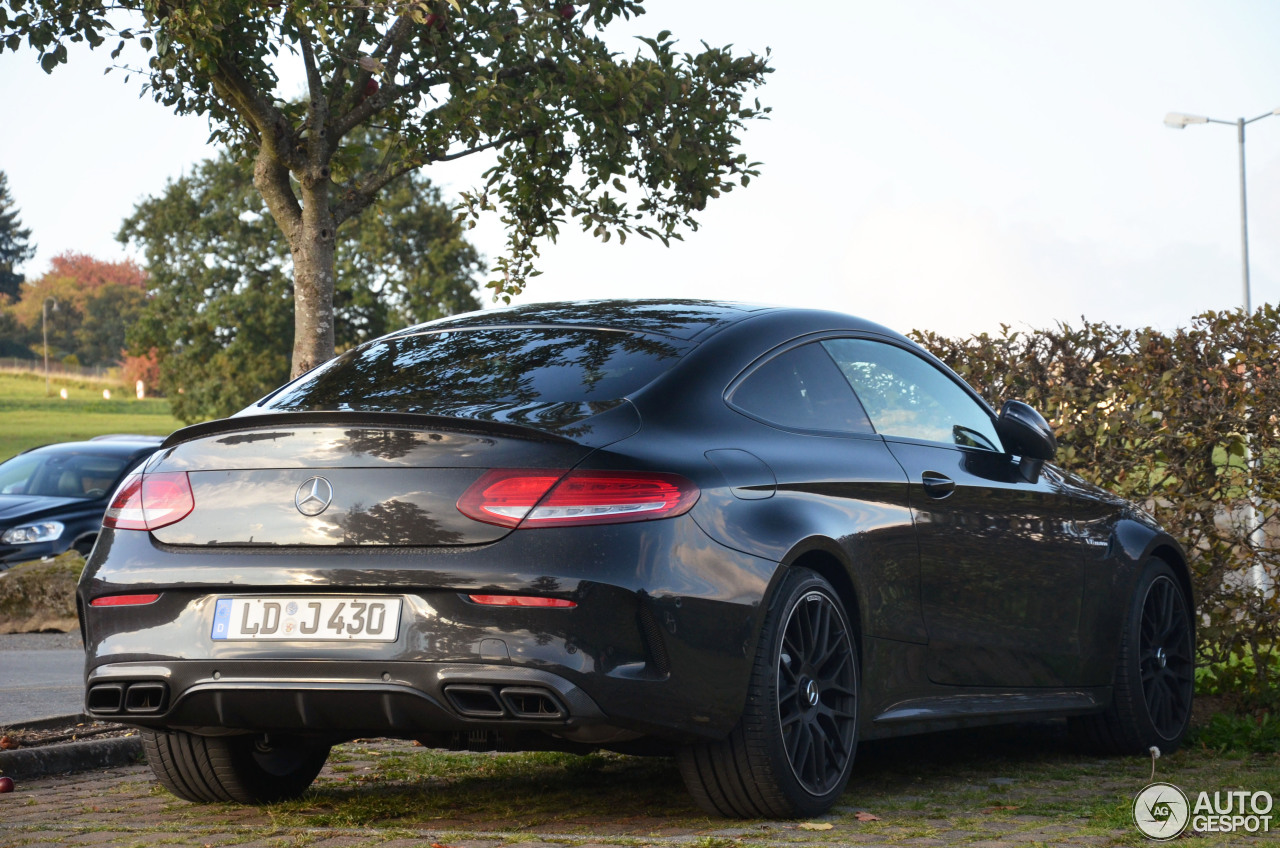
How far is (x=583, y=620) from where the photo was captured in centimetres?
394

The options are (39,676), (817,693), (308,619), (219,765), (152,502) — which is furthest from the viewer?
(39,676)

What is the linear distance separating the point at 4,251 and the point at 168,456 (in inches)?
5197

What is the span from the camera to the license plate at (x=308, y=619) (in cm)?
402

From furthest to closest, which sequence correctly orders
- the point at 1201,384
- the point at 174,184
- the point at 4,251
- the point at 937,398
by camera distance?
the point at 4,251 → the point at 174,184 → the point at 1201,384 → the point at 937,398

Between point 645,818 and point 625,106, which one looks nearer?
point 645,818

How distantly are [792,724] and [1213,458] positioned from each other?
3.55 meters

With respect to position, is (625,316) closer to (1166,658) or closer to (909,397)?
(909,397)

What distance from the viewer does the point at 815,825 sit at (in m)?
4.45

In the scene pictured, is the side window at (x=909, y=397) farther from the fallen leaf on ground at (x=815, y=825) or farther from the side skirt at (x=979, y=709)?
the fallen leaf on ground at (x=815, y=825)

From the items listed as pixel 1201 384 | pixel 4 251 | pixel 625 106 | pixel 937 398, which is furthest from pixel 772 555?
pixel 4 251

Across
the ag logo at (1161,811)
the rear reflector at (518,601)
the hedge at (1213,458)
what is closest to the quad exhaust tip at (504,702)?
the rear reflector at (518,601)

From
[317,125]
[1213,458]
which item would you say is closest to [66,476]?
[317,125]

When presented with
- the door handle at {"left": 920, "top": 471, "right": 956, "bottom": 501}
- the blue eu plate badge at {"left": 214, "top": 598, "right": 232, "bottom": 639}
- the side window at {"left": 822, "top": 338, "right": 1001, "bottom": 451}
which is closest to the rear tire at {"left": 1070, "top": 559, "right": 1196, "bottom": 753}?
the side window at {"left": 822, "top": 338, "right": 1001, "bottom": 451}

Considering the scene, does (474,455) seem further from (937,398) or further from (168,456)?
(937,398)
